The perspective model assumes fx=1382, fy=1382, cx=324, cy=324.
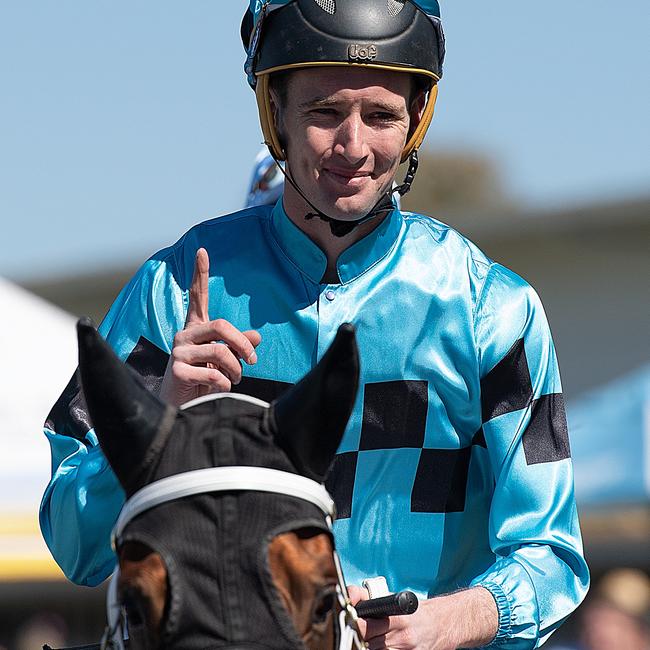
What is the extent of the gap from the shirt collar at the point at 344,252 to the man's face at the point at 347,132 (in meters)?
0.13

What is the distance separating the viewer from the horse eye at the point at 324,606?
2302 millimetres

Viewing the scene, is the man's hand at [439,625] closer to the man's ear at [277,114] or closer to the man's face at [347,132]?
the man's face at [347,132]

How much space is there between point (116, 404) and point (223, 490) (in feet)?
0.81

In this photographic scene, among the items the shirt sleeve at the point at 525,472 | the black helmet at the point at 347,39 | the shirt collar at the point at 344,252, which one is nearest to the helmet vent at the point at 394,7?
the black helmet at the point at 347,39

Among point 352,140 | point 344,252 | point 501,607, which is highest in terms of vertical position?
point 352,140

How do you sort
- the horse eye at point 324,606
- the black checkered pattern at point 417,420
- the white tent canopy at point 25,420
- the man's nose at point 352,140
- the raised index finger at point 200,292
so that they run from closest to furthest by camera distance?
the horse eye at point 324,606, the raised index finger at point 200,292, the man's nose at point 352,140, the black checkered pattern at point 417,420, the white tent canopy at point 25,420

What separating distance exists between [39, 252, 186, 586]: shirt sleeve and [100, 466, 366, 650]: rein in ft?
2.16

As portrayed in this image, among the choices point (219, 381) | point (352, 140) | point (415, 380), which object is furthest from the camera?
point (415, 380)

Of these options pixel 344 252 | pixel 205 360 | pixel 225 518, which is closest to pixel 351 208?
pixel 344 252

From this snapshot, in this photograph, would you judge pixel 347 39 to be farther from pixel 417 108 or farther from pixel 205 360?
pixel 205 360

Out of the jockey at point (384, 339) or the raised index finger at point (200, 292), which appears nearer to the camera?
the raised index finger at point (200, 292)

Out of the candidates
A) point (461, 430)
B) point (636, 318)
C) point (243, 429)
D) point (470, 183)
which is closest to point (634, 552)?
point (636, 318)

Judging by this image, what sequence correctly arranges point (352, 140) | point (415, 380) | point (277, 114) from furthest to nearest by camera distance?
point (277, 114) → point (415, 380) → point (352, 140)

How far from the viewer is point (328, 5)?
3.29m
